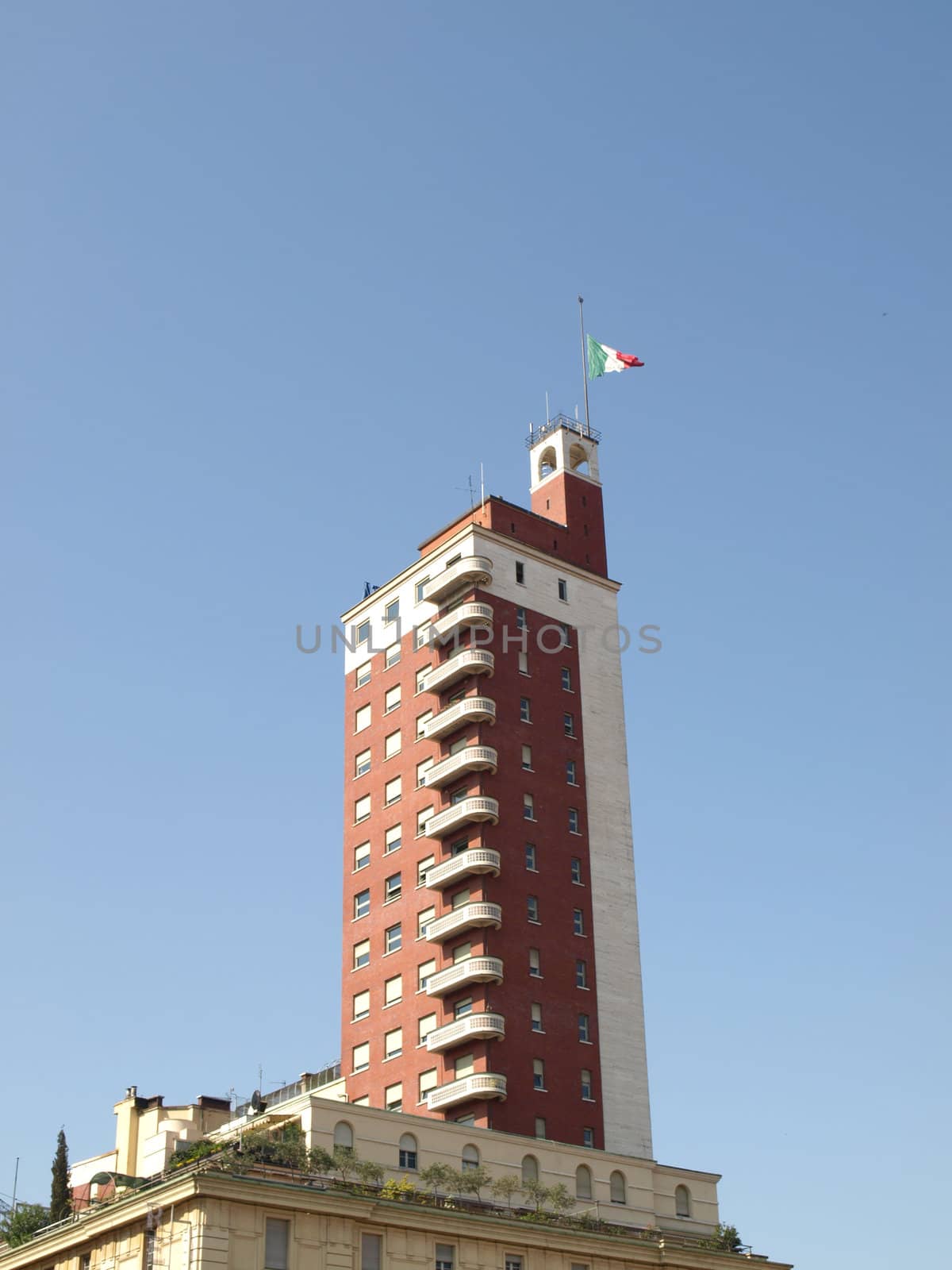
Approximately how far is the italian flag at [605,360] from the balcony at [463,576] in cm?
2039

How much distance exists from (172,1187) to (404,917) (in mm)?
33888

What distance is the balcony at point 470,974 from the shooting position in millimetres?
94812

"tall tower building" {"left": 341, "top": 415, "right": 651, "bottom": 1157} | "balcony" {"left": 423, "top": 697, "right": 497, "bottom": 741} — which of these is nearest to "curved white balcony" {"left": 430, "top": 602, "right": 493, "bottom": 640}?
"tall tower building" {"left": 341, "top": 415, "right": 651, "bottom": 1157}

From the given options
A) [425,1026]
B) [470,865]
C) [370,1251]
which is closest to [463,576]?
[470,865]

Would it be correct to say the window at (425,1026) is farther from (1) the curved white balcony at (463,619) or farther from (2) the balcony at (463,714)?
(1) the curved white balcony at (463,619)

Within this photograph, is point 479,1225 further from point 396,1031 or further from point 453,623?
point 453,623

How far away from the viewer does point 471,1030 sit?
93.2 metres

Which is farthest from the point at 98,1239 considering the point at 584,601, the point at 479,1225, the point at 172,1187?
the point at 584,601

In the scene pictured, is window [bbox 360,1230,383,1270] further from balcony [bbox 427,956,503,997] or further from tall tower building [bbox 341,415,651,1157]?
balcony [bbox 427,956,503,997]

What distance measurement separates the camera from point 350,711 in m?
115

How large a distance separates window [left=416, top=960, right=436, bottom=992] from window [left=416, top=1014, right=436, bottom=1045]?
168 cm

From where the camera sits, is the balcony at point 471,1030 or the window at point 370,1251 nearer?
the window at point 370,1251

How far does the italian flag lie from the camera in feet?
388

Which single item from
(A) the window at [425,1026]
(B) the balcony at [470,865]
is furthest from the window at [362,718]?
(A) the window at [425,1026]
